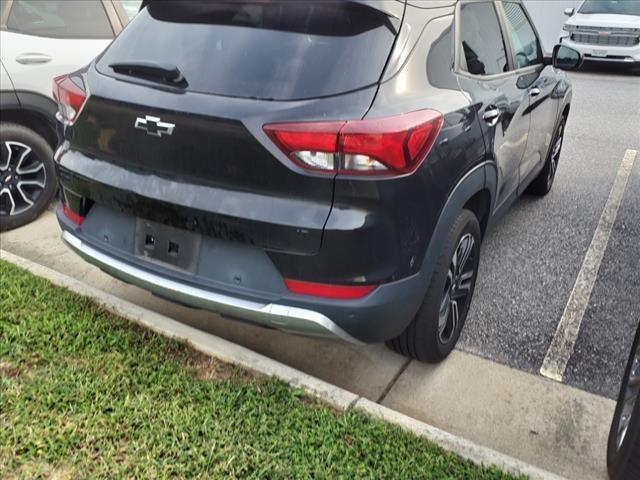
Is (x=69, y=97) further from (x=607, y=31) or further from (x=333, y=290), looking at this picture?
(x=607, y=31)

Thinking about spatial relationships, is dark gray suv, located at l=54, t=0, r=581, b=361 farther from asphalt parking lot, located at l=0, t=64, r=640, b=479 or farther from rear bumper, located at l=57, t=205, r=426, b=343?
asphalt parking lot, located at l=0, t=64, r=640, b=479

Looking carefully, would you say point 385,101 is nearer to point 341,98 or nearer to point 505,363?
point 341,98

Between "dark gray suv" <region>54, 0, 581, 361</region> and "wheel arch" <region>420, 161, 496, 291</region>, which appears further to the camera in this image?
"wheel arch" <region>420, 161, 496, 291</region>

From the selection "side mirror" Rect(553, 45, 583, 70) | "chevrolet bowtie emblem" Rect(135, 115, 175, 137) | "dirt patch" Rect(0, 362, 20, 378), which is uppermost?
"side mirror" Rect(553, 45, 583, 70)

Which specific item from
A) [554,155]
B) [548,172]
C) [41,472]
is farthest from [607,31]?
[41,472]

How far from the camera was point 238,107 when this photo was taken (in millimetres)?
2201

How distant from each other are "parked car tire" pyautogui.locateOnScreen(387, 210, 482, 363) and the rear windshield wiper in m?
1.30

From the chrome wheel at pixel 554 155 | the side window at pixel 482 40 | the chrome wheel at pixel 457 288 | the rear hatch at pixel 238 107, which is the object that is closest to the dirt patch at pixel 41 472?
the rear hatch at pixel 238 107

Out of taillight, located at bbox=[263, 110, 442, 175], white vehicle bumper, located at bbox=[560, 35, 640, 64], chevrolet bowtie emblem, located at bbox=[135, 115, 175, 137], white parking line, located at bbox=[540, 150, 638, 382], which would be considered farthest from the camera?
white vehicle bumper, located at bbox=[560, 35, 640, 64]

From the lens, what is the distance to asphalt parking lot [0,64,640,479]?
2.68 meters

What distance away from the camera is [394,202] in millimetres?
2186

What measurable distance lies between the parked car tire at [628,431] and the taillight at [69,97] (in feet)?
8.11

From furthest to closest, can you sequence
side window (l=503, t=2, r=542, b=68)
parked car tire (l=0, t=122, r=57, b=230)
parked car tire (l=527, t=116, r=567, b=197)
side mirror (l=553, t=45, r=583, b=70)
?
1. parked car tire (l=527, t=116, r=567, b=197)
2. parked car tire (l=0, t=122, r=57, b=230)
3. side mirror (l=553, t=45, r=583, b=70)
4. side window (l=503, t=2, r=542, b=68)

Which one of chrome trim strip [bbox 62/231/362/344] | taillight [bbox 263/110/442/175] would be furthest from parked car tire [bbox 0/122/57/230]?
taillight [bbox 263/110/442/175]
